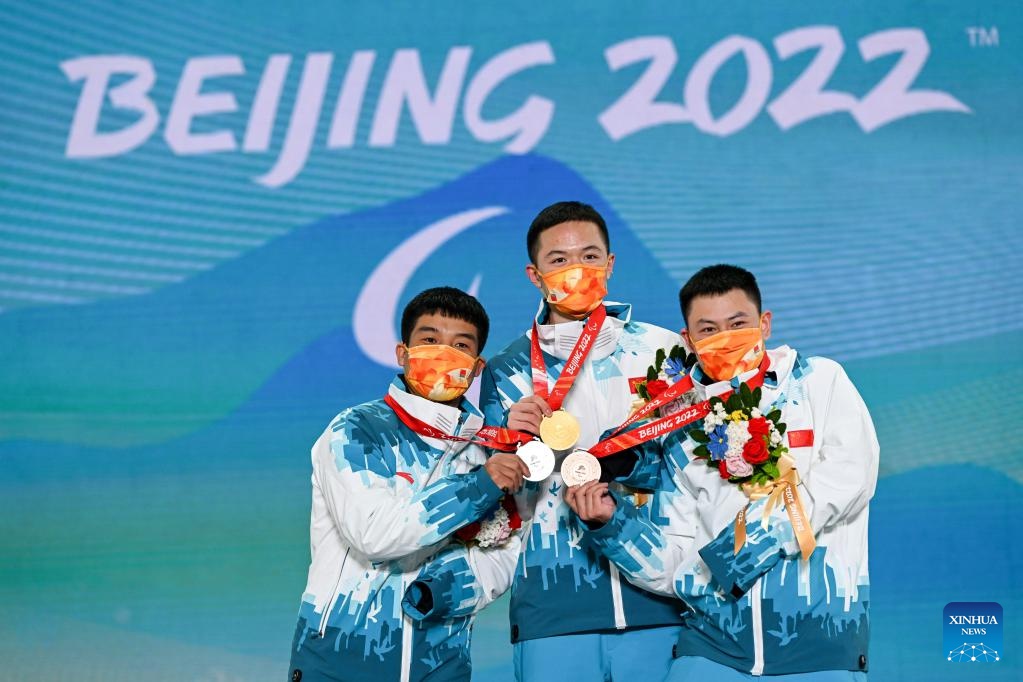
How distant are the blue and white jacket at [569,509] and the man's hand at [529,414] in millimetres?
135

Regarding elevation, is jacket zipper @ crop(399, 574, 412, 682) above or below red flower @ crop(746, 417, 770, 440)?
below

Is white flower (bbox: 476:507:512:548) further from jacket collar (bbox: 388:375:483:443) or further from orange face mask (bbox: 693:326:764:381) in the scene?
orange face mask (bbox: 693:326:764:381)

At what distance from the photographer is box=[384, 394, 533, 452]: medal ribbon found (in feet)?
9.19

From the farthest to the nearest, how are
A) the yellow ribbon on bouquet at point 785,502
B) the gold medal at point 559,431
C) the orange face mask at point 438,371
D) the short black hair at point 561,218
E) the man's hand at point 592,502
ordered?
the short black hair at point 561,218, the orange face mask at point 438,371, the gold medal at point 559,431, the man's hand at point 592,502, the yellow ribbon on bouquet at point 785,502

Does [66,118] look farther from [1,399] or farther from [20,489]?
[20,489]

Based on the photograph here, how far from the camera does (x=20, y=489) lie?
15.8ft

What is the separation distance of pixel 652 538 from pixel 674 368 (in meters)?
0.44

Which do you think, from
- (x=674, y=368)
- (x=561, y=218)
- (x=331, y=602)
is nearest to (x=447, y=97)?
(x=561, y=218)

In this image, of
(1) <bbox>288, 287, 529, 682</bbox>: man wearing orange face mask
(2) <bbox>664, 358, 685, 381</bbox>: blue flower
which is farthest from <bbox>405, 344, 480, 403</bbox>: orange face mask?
(2) <bbox>664, 358, 685, 381</bbox>: blue flower

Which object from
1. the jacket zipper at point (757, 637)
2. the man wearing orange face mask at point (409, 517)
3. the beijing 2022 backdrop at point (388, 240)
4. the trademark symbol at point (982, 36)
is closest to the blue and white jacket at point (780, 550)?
the jacket zipper at point (757, 637)

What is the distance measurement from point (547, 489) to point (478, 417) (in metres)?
0.25

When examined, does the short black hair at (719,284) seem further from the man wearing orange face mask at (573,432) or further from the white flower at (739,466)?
the white flower at (739,466)

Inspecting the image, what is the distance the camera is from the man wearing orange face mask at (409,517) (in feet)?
8.84

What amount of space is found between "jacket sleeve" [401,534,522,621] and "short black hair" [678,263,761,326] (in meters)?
0.76
